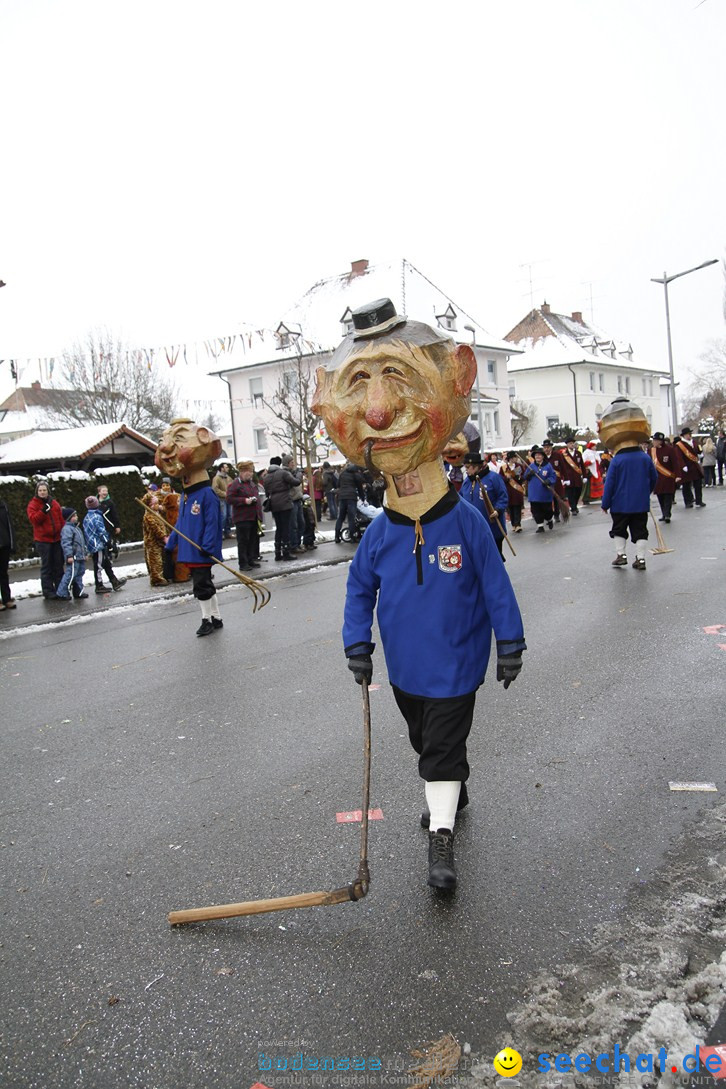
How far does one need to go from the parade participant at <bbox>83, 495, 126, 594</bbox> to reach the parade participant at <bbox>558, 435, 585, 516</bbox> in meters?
10.8

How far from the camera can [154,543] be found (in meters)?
12.8

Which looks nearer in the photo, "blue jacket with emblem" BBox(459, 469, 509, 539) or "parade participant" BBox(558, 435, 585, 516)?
"blue jacket with emblem" BBox(459, 469, 509, 539)

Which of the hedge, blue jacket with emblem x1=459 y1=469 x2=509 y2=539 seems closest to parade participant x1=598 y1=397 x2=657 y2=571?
blue jacket with emblem x1=459 y1=469 x2=509 y2=539

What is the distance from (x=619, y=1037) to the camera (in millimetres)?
2303

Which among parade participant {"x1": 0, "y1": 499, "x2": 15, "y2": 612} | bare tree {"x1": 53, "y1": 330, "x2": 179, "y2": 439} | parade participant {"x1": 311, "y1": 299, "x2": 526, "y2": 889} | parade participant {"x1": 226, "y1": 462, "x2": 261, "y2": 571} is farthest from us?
bare tree {"x1": 53, "y1": 330, "x2": 179, "y2": 439}

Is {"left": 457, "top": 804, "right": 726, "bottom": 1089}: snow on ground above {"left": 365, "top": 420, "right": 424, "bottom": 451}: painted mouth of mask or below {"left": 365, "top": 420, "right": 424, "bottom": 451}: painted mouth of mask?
below

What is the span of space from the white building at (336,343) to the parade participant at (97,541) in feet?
90.1

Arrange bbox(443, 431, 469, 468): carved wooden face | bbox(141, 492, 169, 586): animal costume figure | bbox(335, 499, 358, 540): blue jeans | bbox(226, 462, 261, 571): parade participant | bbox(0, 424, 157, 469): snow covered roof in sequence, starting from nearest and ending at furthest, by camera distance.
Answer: bbox(443, 431, 469, 468): carved wooden face, bbox(141, 492, 169, 586): animal costume figure, bbox(226, 462, 261, 571): parade participant, bbox(335, 499, 358, 540): blue jeans, bbox(0, 424, 157, 469): snow covered roof

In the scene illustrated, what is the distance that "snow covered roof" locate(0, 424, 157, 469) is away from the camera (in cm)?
2533

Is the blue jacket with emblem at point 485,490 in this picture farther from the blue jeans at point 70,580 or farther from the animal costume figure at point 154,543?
→ the blue jeans at point 70,580

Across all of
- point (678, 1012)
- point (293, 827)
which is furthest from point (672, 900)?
point (293, 827)

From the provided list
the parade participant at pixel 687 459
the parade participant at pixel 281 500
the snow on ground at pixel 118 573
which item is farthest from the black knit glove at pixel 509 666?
the parade participant at pixel 687 459

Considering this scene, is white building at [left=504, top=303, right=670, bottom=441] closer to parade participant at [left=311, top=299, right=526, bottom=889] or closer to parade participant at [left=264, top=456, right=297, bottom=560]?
parade participant at [left=264, top=456, right=297, bottom=560]

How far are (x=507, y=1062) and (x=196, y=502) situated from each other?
6994 millimetres
